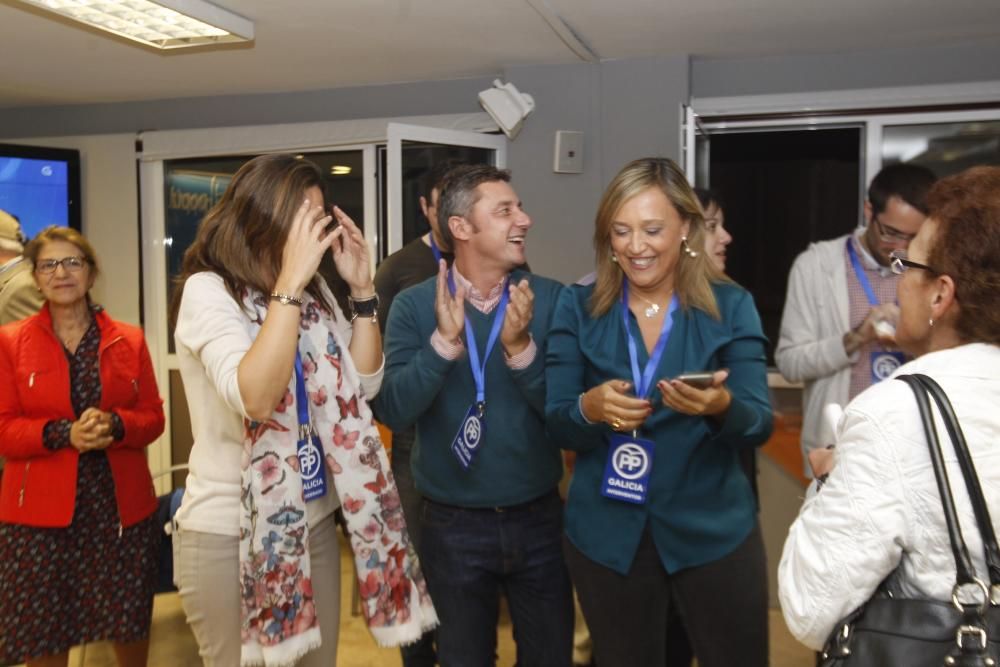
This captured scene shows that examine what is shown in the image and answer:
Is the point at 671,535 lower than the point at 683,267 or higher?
lower

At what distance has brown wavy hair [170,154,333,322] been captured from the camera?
1.70 metres

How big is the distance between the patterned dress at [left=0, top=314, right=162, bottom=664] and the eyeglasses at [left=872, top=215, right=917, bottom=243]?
2.57m

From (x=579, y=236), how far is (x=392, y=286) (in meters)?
1.68

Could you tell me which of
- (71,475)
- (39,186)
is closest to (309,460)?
(71,475)

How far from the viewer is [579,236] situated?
4414 mm

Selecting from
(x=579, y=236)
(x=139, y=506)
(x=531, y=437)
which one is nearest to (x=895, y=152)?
(x=579, y=236)

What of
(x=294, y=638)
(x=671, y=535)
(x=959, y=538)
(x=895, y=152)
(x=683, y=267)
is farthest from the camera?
(x=895, y=152)

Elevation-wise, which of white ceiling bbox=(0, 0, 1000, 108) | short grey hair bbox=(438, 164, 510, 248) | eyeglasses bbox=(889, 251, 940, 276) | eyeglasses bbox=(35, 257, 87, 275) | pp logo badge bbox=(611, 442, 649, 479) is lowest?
pp logo badge bbox=(611, 442, 649, 479)

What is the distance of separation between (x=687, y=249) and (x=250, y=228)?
3.14ft

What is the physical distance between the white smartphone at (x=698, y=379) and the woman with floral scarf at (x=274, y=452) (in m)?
0.66

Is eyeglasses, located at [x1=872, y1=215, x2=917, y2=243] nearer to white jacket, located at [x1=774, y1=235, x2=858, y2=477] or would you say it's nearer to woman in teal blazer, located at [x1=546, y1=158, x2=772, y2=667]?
white jacket, located at [x1=774, y1=235, x2=858, y2=477]

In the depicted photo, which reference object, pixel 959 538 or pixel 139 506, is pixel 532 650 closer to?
pixel 959 538

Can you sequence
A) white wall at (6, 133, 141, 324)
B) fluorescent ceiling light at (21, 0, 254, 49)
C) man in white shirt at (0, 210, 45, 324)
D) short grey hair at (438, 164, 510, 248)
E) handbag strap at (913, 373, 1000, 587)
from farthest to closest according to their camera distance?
white wall at (6, 133, 141, 324) < man in white shirt at (0, 210, 45, 324) < fluorescent ceiling light at (21, 0, 254, 49) < short grey hair at (438, 164, 510, 248) < handbag strap at (913, 373, 1000, 587)

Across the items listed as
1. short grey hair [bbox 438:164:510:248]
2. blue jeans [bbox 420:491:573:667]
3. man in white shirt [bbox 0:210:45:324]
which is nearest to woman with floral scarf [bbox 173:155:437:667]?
blue jeans [bbox 420:491:573:667]
